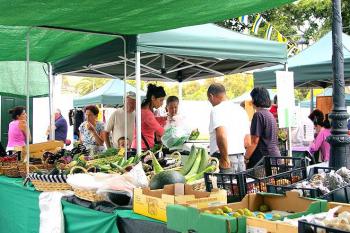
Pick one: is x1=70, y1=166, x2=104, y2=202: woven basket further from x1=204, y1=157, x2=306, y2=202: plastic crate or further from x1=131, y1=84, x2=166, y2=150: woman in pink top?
x1=131, y1=84, x2=166, y2=150: woman in pink top

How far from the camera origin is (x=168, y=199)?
98.7 inches

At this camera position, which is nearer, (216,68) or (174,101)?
(174,101)

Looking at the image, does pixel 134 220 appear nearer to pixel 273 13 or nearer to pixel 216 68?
pixel 216 68

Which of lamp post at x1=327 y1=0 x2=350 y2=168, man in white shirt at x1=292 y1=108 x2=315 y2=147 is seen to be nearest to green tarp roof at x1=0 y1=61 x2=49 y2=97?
man in white shirt at x1=292 y1=108 x2=315 y2=147

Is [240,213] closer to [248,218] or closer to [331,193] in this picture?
[248,218]

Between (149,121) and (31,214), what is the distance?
1.91m

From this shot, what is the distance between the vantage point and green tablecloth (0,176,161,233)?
2.98 metres

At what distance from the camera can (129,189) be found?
125 inches

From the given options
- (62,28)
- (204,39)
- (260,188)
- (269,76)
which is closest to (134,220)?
(260,188)

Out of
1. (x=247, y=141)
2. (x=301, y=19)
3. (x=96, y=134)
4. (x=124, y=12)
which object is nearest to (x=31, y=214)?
(x=124, y=12)

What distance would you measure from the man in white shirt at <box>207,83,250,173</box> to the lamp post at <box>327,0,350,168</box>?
0.94m

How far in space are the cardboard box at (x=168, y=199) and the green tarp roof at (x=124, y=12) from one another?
4.71 feet

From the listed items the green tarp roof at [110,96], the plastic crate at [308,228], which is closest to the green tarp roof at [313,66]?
the plastic crate at [308,228]

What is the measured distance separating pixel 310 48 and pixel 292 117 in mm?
3181
